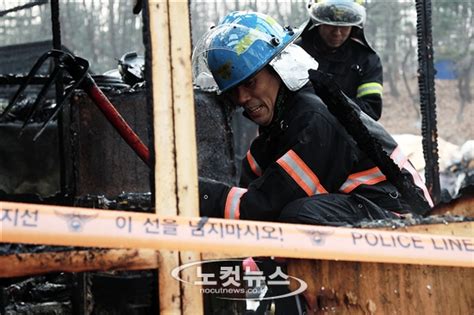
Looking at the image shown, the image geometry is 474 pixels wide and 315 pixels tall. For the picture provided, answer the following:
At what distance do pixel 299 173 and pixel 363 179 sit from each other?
0.35m

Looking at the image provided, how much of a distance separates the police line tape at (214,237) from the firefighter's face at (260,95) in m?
1.32

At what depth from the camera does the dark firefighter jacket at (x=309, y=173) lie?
3.06 meters

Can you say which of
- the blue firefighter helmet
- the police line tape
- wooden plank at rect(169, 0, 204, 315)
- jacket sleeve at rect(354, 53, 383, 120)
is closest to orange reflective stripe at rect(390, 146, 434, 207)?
the blue firefighter helmet

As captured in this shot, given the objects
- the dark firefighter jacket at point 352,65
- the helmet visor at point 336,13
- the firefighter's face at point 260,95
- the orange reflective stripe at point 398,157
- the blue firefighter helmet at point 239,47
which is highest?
the helmet visor at point 336,13

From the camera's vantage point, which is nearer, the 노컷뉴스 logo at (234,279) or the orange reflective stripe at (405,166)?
the 노컷뉴스 logo at (234,279)

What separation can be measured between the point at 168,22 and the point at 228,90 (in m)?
1.36

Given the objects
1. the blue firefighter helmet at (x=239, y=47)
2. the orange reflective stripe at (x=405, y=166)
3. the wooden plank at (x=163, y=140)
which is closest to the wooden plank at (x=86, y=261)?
the wooden plank at (x=163, y=140)

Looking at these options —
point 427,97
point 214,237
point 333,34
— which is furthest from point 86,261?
point 333,34

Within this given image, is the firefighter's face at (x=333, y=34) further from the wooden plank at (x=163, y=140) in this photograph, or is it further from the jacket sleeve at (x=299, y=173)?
the wooden plank at (x=163, y=140)

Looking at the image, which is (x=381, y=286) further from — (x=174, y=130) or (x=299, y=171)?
(x=174, y=130)

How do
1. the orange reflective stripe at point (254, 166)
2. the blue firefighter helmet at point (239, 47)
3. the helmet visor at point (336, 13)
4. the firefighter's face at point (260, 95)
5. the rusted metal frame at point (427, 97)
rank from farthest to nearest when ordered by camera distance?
the helmet visor at point (336, 13)
the rusted metal frame at point (427, 97)
the orange reflective stripe at point (254, 166)
the firefighter's face at point (260, 95)
the blue firefighter helmet at point (239, 47)

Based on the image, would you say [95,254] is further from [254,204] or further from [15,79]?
[15,79]

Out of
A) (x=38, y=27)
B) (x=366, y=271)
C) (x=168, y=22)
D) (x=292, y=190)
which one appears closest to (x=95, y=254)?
Result: (x=168, y=22)

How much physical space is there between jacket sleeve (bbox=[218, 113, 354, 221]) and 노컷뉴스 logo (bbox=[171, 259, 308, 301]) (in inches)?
9.4
